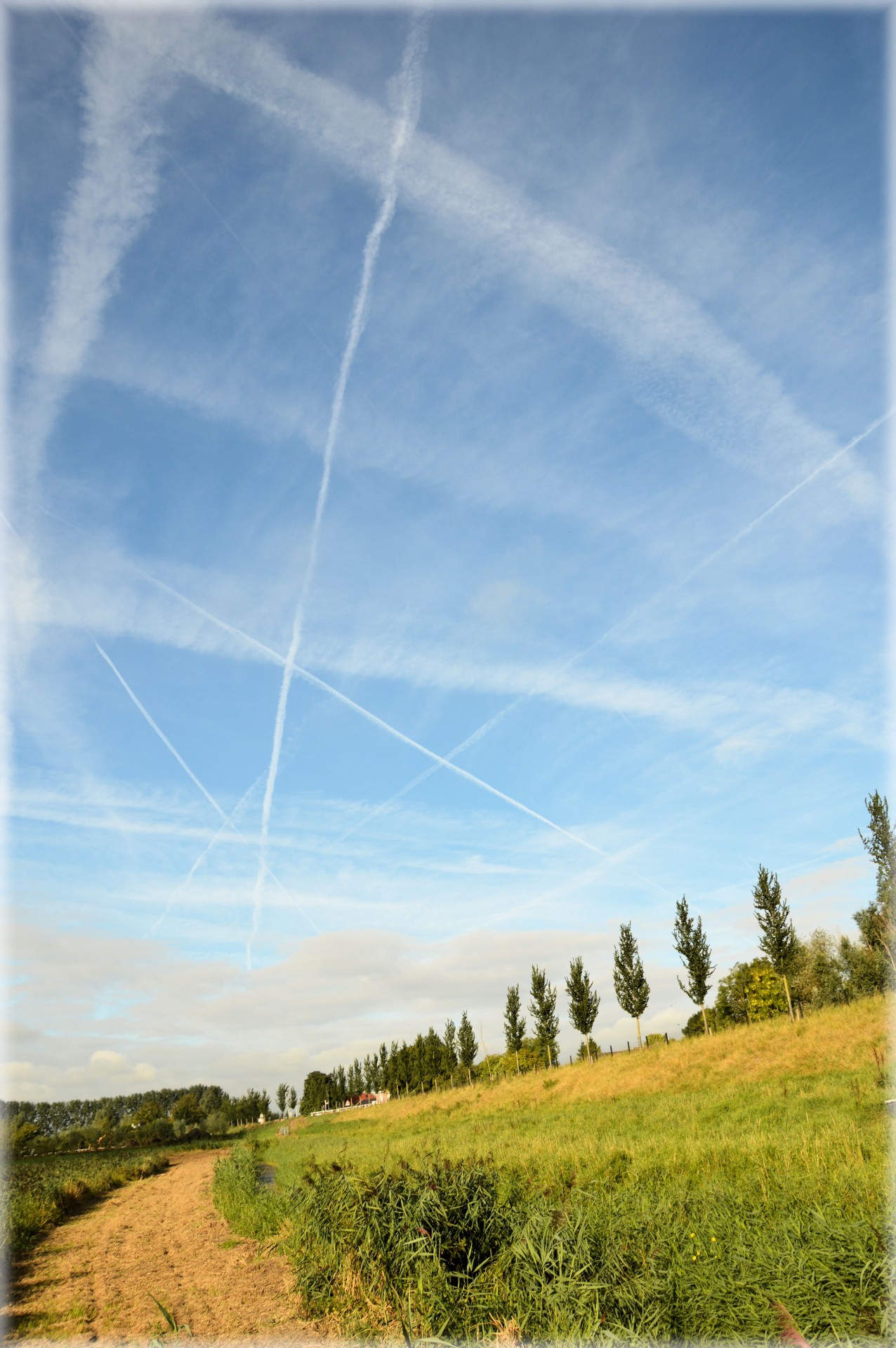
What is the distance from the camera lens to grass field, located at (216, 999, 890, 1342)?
17.2 ft

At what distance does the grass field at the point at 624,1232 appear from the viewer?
17.2 feet

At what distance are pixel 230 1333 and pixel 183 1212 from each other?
1597 cm

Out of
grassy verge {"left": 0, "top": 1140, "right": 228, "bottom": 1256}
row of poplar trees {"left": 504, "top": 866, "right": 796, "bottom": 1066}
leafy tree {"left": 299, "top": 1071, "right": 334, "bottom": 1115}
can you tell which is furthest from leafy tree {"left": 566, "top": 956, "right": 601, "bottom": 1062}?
leafy tree {"left": 299, "top": 1071, "right": 334, "bottom": 1115}

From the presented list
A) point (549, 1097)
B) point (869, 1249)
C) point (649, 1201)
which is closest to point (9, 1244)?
→ point (649, 1201)

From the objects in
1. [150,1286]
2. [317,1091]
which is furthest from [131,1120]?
[150,1286]

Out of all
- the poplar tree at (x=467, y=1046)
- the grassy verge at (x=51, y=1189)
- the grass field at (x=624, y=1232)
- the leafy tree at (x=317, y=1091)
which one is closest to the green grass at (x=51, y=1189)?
the grassy verge at (x=51, y=1189)

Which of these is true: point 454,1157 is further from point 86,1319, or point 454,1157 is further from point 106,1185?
point 106,1185

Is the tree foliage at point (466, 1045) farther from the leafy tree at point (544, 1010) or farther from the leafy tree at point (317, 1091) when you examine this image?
the leafy tree at point (317, 1091)

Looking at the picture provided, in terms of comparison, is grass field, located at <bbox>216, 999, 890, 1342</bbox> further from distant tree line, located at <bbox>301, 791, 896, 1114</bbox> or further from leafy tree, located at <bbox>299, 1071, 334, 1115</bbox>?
leafy tree, located at <bbox>299, 1071, 334, 1115</bbox>

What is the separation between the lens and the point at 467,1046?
64.6 m

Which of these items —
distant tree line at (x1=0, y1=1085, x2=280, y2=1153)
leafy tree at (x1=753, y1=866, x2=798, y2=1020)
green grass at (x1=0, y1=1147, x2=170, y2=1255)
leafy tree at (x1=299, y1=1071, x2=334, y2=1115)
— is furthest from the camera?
leafy tree at (x1=299, y1=1071, x2=334, y2=1115)

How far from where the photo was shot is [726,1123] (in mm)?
15695

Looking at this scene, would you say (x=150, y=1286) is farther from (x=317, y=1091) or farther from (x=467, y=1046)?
(x=317, y=1091)

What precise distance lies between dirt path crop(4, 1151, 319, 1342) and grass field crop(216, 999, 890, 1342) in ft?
1.85
